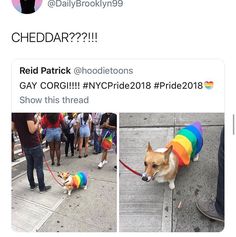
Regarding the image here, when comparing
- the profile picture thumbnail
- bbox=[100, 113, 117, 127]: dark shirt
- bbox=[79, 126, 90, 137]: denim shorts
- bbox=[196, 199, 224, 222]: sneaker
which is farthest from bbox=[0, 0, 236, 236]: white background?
bbox=[196, 199, 224, 222]: sneaker

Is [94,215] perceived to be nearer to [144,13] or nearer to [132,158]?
[132,158]

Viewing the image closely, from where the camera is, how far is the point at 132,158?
1891 mm

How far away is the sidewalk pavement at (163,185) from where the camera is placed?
1604 millimetres

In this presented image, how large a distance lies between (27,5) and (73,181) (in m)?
1.15

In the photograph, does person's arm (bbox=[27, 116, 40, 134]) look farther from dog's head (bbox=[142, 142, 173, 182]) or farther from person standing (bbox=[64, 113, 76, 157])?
dog's head (bbox=[142, 142, 173, 182])

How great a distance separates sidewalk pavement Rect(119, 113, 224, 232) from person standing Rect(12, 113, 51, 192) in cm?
54

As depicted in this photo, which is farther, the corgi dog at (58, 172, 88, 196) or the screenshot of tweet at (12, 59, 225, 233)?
the corgi dog at (58, 172, 88, 196)

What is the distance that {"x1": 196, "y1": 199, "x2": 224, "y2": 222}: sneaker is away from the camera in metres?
1.56

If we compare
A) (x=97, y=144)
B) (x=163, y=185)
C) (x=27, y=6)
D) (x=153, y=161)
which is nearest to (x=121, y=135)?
(x=97, y=144)

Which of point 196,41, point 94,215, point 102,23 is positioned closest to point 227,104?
point 196,41

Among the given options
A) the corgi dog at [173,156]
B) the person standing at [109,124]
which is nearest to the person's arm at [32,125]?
the person standing at [109,124]

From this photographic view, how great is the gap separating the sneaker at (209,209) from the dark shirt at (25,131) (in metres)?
1.12

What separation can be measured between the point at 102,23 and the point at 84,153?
0.97 m

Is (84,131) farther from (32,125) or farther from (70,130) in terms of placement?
(32,125)
